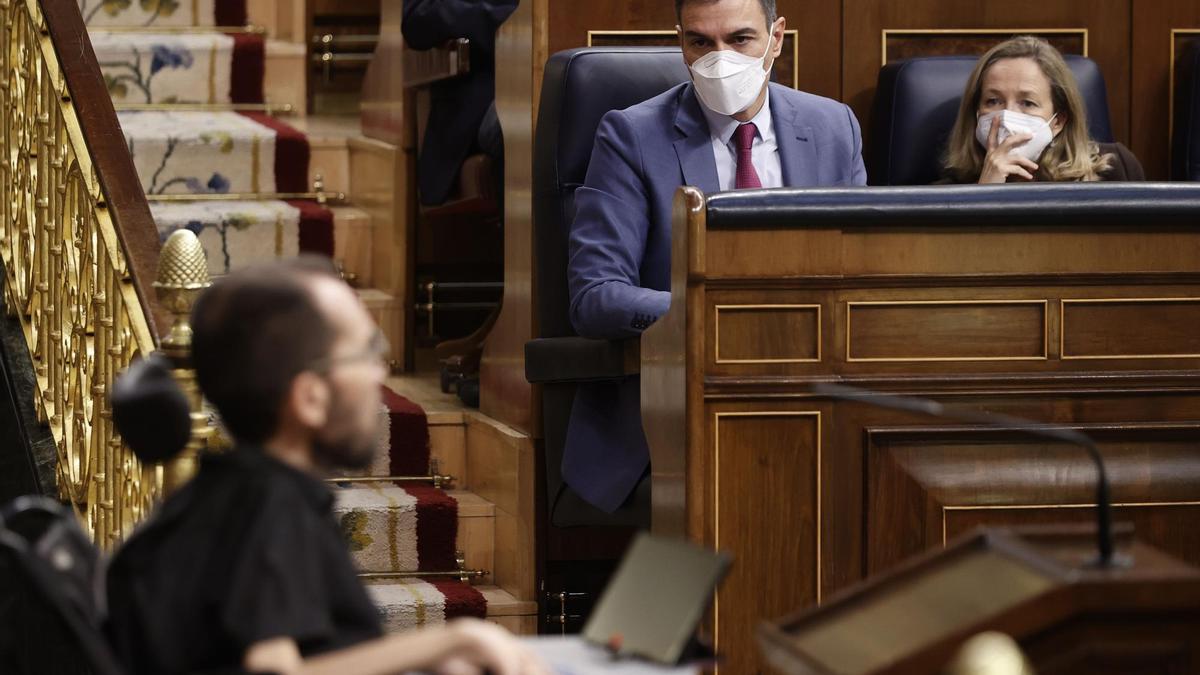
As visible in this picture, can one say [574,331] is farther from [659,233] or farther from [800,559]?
[800,559]

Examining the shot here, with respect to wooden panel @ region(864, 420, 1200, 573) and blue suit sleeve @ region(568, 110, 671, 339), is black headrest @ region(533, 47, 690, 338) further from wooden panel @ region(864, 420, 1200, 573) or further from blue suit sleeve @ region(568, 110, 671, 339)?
wooden panel @ region(864, 420, 1200, 573)

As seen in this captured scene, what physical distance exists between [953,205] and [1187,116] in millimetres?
1554

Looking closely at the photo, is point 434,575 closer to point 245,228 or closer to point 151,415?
point 245,228

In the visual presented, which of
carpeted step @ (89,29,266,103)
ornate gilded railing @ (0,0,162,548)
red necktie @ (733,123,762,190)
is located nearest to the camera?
ornate gilded railing @ (0,0,162,548)

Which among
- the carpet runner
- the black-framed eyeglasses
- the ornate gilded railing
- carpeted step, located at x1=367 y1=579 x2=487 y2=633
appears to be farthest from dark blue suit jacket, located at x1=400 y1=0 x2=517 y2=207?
the black-framed eyeglasses

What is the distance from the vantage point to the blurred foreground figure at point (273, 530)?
64.4 inches

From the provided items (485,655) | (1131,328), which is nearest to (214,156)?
(1131,328)

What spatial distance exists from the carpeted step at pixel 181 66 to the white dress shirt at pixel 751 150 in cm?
234

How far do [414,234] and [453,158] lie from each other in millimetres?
303

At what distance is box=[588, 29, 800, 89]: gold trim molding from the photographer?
392 centimetres

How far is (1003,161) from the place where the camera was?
3711mm

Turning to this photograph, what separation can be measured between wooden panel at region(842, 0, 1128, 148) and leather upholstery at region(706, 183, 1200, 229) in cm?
128

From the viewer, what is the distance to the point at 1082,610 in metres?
1.79

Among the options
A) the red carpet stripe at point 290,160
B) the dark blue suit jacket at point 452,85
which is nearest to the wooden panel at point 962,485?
the dark blue suit jacket at point 452,85
